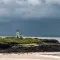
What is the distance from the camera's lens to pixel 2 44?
7875cm

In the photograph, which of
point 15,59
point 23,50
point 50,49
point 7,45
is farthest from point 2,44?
point 15,59

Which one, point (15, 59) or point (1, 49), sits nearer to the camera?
point (15, 59)

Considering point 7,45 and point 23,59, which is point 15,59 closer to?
point 23,59

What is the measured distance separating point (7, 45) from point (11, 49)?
3491 mm

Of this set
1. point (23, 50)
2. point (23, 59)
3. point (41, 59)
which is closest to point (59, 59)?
point (41, 59)

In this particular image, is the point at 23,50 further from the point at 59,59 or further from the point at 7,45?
the point at 59,59

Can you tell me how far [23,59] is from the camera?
2087 inches

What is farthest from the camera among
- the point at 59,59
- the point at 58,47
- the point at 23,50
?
the point at 58,47

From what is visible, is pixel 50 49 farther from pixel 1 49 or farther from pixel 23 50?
pixel 1 49

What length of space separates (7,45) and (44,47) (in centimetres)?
1006

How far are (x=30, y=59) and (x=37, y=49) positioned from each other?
23.4 m

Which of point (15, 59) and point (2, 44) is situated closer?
point (15, 59)

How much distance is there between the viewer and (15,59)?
5272 cm

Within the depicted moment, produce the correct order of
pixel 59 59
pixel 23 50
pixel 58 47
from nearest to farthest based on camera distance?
pixel 59 59 < pixel 23 50 < pixel 58 47
